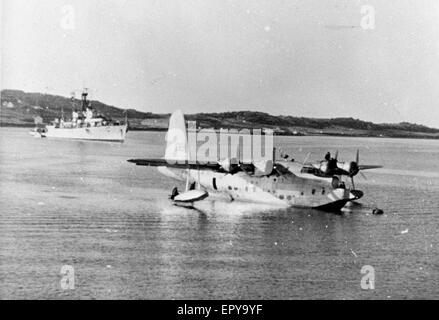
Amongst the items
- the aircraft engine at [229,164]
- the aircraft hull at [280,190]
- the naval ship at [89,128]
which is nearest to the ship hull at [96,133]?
the naval ship at [89,128]

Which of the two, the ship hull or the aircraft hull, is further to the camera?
the ship hull

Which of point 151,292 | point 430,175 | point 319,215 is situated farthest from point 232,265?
point 430,175

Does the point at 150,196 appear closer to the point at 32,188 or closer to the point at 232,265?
the point at 32,188

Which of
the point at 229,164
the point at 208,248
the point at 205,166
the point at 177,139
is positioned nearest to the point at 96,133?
the point at 177,139

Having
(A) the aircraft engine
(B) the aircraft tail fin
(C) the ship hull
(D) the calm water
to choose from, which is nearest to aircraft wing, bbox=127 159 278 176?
(A) the aircraft engine

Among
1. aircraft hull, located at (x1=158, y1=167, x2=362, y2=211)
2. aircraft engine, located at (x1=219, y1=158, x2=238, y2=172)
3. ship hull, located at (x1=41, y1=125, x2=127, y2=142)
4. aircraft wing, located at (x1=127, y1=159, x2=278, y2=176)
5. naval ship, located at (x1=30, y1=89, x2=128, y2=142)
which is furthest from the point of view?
ship hull, located at (x1=41, y1=125, x2=127, y2=142)

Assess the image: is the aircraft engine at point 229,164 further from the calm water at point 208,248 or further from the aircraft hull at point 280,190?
the calm water at point 208,248

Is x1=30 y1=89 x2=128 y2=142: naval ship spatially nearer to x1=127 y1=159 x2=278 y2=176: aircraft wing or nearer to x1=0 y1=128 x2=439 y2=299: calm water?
x1=0 y1=128 x2=439 y2=299: calm water
